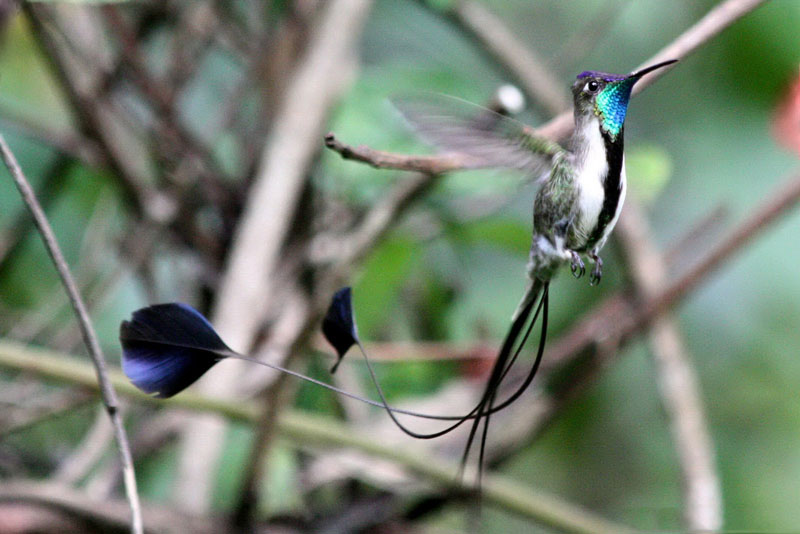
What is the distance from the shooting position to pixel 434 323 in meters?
1.20

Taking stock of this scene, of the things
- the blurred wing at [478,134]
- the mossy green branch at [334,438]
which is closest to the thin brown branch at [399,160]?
the blurred wing at [478,134]

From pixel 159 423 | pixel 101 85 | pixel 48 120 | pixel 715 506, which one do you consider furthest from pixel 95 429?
pixel 715 506

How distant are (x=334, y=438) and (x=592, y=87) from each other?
603mm

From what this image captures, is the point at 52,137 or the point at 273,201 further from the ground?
the point at 52,137

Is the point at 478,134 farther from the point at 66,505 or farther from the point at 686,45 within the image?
the point at 66,505

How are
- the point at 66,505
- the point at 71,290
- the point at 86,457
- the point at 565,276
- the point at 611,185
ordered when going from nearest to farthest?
the point at 611,185 < the point at 71,290 < the point at 66,505 < the point at 86,457 < the point at 565,276

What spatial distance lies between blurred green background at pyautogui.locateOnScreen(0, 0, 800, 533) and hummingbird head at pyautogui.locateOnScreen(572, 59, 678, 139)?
0.72 m

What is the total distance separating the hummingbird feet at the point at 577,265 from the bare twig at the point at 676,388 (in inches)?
28.7

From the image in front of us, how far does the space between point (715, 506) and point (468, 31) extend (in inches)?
23.4

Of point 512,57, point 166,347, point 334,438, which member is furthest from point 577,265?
point 512,57

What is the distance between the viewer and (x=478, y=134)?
0.34 metres

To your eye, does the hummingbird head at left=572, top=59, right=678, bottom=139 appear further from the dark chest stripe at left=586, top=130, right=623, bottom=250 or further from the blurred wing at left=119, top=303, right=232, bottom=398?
the blurred wing at left=119, top=303, right=232, bottom=398

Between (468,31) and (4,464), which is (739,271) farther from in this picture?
(4,464)

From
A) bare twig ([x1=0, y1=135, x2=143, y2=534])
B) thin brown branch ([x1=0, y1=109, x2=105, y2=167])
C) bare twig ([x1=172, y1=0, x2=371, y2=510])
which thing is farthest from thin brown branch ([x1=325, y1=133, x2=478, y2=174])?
thin brown branch ([x1=0, y1=109, x2=105, y2=167])
